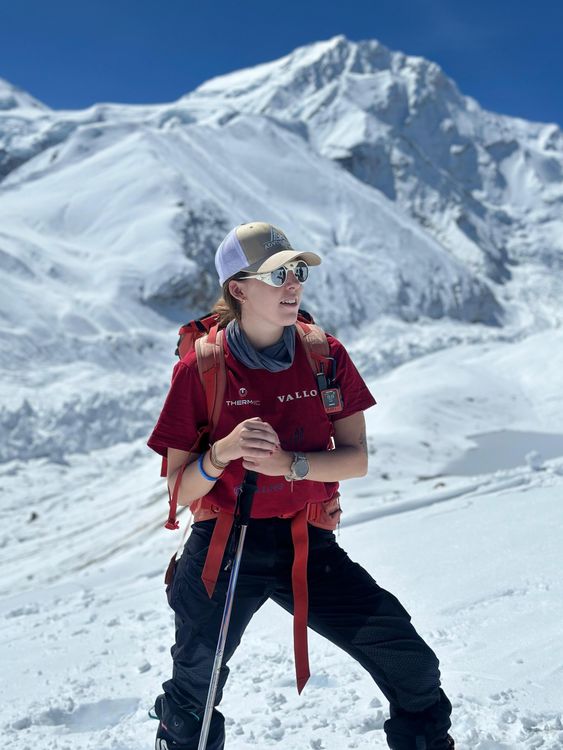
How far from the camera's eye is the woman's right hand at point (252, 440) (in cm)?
216

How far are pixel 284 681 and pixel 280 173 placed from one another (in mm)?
42692

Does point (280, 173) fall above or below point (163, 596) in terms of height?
above

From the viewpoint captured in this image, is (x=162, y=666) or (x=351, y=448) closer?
(x=351, y=448)

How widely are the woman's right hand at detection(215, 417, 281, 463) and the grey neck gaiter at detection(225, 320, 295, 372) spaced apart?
0.86 feet

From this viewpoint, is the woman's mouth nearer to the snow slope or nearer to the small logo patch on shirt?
the small logo patch on shirt

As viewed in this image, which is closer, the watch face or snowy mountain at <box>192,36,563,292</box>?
the watch face

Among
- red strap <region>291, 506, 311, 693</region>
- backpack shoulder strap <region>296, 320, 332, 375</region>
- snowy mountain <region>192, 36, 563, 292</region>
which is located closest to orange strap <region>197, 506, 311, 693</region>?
red strap <region>291, 506, 311, 693</region>

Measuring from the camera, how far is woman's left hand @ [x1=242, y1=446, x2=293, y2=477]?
222 cm

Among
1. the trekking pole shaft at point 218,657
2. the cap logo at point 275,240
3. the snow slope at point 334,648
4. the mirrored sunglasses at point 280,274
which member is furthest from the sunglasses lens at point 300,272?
the snow slope at point 334,648

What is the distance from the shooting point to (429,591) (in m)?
4.42

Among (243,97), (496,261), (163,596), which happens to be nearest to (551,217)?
(496,261)

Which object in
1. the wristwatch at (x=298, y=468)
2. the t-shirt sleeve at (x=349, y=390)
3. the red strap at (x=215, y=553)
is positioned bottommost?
the red strap at (x=215, y=553)

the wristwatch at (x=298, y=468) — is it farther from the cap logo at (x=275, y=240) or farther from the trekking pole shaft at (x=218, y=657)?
the cap logo at (x=275, y=240)

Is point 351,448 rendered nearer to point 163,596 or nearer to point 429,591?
point 429,591
